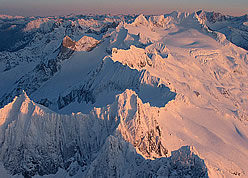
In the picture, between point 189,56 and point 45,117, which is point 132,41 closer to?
point 189,56

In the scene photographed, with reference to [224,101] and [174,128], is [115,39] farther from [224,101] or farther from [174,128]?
[174,128]

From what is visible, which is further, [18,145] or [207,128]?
[207,128]

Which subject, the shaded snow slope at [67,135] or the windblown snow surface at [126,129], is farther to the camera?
the shaded snow slope at [67,135]

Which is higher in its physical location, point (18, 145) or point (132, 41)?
point (18, 145)

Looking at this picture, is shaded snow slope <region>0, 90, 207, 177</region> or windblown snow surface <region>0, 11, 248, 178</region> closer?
windblown snow surface <region>0, 11, 248, 178</region>

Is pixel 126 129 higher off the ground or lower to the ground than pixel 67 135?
higher

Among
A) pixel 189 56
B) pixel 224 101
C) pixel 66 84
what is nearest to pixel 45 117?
pixel 66 84

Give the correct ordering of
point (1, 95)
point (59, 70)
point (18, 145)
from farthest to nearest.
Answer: point (1, 95), point (59, 70), point (18, 145)

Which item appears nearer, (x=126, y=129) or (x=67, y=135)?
(x=126, y=129)

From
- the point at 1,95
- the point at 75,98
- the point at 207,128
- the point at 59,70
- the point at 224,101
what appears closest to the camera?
the point at 207,128

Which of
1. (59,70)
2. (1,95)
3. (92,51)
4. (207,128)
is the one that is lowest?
(1,95)
